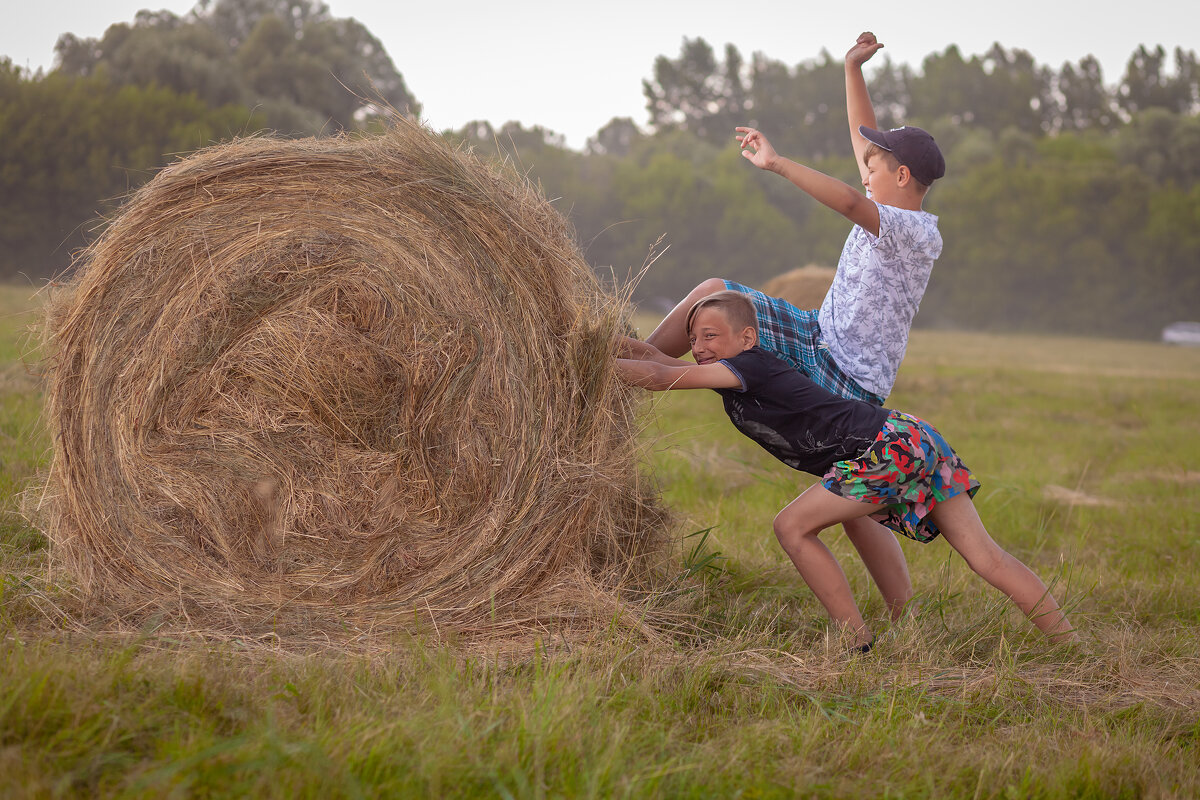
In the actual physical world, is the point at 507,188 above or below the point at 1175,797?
above

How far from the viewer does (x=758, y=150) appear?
130 inches

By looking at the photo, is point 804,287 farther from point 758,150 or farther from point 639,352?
point 758,150

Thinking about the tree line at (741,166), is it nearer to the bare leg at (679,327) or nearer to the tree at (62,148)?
the tree at (62,148)

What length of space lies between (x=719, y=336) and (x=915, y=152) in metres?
1.02

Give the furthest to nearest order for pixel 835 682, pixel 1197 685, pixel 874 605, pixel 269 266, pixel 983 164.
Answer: pixel 983 164 → pixel 874 605 → pixel 269 266 → pixel 1197 685 → pixel 835 682

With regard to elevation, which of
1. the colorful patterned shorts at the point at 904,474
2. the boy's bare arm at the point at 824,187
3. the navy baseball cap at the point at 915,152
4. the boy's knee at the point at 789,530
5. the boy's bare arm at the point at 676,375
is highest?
the navy baseball cap at the point at 915,152

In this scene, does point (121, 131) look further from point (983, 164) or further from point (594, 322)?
point (983, 164)

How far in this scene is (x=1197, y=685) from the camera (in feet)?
10.7

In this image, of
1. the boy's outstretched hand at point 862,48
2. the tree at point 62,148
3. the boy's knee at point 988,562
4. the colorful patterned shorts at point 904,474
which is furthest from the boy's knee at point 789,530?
the tree at point 62,148

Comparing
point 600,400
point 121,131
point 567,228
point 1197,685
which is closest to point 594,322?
point 600,400

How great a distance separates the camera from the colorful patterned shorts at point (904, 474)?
10.8ft

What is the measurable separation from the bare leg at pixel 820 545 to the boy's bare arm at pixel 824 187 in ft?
3.20

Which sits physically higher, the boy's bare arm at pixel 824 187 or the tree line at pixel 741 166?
the tree line at pixel 741 166

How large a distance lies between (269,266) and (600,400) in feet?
4.35
